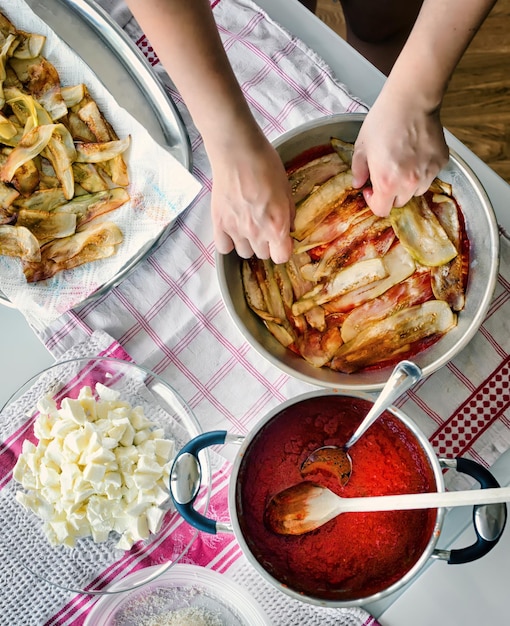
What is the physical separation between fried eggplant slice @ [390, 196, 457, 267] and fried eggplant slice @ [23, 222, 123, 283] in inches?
14.8

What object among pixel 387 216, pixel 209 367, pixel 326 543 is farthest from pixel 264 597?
pixel 387 216

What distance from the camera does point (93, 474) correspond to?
2.86 ft

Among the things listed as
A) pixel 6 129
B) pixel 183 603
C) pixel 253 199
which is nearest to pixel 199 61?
pixel 253 199

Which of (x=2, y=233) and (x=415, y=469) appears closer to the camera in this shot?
(x=415, y=469)

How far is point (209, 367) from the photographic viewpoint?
0.97 metres

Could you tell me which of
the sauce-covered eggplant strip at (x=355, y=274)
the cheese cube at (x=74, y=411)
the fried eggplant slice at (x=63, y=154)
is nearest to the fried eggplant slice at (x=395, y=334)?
the sauce-covered eggplant strip at (x=355, y=274)

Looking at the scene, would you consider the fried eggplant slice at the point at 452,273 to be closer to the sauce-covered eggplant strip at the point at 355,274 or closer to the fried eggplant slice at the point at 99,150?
the sauce-covered eggplant strip at the point at 355,274

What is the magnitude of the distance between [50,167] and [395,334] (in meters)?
0.53

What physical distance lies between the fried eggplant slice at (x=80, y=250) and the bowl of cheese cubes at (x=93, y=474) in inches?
5.1

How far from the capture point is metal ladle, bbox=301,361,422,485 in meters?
0.75

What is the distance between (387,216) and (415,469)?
312mm

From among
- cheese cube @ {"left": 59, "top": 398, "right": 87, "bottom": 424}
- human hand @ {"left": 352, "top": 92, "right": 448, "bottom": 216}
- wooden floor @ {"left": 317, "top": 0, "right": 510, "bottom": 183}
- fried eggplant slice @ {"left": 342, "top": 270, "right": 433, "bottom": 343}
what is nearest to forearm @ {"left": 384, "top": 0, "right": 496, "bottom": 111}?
human hand @ {"left": 352, "top": 92, "right": 448, "bottom": 216}

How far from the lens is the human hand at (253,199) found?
0.78 meters

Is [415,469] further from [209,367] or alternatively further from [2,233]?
[2,233]
